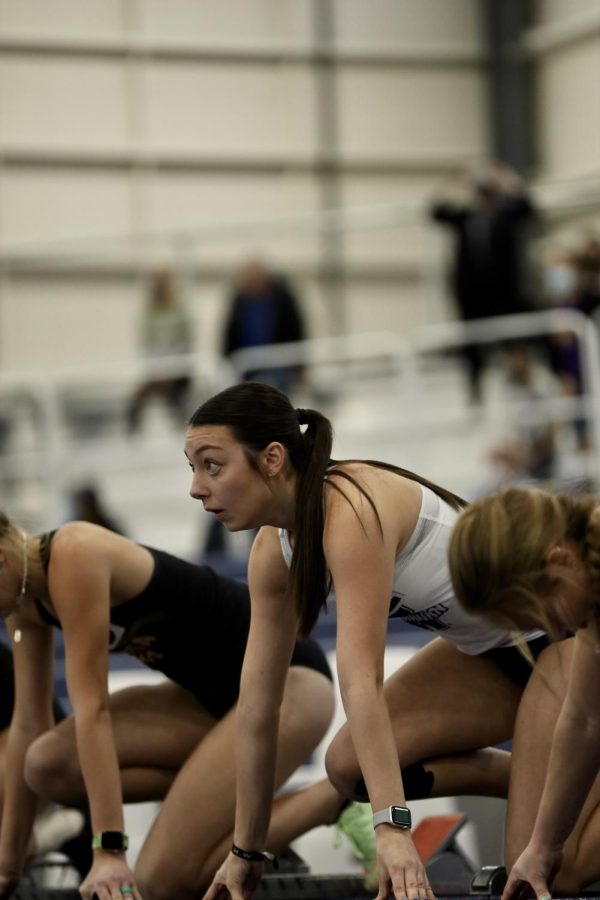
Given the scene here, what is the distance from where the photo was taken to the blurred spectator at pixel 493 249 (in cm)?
768

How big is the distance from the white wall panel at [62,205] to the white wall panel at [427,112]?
201 centimetres

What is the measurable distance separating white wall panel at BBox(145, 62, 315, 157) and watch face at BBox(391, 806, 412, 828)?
9.39 meters

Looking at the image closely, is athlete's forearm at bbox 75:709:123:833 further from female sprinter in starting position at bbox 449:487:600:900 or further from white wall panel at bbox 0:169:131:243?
white wall panel at bbox 0:169:131:243

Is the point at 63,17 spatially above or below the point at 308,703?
above

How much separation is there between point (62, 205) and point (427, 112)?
9.30ft

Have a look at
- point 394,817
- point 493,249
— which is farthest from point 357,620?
point 493,249

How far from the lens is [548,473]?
6543 mm

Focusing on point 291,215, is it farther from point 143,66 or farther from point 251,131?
point 143,66

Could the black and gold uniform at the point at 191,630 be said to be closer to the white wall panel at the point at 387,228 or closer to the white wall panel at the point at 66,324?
the white wall panel at the point at 66,324

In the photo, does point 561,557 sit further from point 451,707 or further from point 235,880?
point 235,880

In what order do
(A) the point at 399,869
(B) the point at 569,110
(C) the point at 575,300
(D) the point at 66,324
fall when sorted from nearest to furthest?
1. (A) the point at 399,869
2. (C) the point at 575,300
3. (D) the point at 66,324
4. (B) the point at 569,110

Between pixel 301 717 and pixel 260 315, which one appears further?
pixel 260 315

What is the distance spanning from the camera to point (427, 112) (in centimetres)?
1215

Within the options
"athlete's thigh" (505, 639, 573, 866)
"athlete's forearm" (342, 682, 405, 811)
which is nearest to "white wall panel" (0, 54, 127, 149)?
"athlete's thigh" (505, 639, 573, 866)
